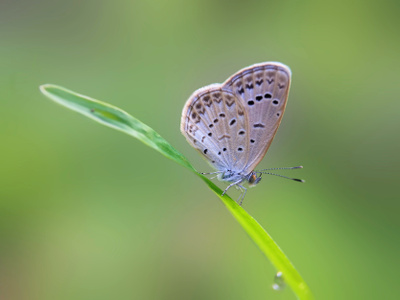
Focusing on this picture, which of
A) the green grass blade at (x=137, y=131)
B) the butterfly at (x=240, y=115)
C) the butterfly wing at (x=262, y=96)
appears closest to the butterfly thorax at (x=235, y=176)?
the butterfly at (x=240, y=115)

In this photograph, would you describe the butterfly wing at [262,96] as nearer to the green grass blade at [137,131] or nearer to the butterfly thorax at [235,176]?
the butterfly thorax at [235,176]

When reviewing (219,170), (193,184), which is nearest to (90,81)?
(193,184)

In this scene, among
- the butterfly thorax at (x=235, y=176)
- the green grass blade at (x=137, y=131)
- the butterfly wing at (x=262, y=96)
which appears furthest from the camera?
the butterfly thorax at (x=235, y=176)

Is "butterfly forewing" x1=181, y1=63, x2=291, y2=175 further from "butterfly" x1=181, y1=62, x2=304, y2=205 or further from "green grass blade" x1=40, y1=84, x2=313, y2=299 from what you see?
"green grass blade" x1=40, y1=84, x2=313, y2=299

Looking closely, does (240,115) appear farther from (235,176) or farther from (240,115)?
(235,176)

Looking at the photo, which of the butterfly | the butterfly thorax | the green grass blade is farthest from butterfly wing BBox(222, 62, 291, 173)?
the green grass blade

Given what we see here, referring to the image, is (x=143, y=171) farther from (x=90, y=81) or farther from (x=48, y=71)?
(x=48, y=71)
